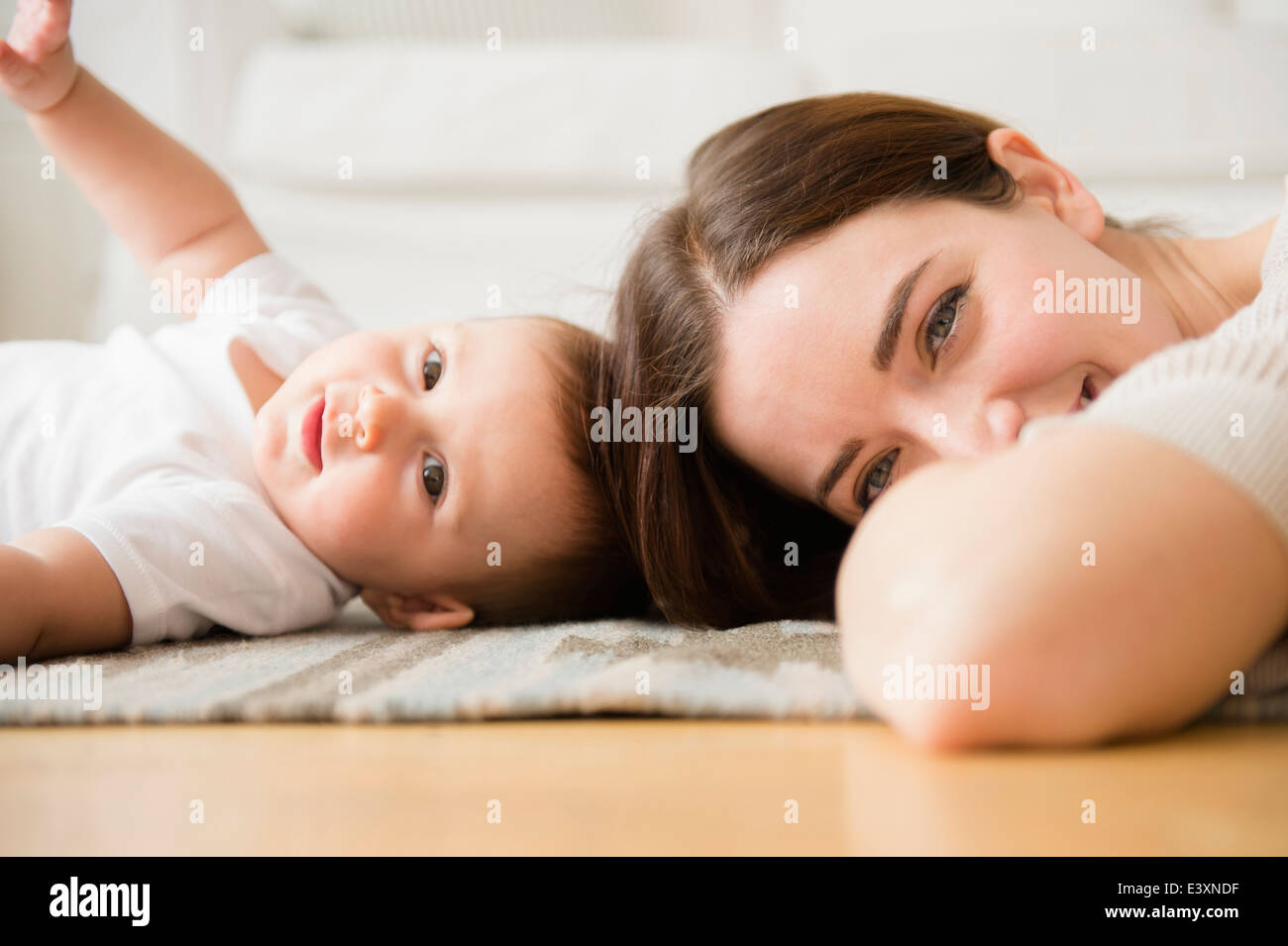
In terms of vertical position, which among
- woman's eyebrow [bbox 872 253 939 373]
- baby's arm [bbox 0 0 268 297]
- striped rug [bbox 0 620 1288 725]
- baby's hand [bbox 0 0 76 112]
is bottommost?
striped rug [bbox 0 620 1288 725]

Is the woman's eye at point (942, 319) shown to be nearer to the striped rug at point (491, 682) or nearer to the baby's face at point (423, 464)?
the striped rug at point (491, 682)

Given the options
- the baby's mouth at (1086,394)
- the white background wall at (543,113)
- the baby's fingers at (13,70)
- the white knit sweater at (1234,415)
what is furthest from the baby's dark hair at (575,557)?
the white background wall at (543,113)

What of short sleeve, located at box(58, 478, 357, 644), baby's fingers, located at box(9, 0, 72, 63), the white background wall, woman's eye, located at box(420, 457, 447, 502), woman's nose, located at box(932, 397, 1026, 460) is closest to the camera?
woman's nose, located at box(932, 397, 1026, 460)

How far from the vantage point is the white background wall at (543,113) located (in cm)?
191

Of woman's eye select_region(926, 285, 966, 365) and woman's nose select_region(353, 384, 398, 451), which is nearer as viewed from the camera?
woman's eye select_region(926, 285, 966, 365)

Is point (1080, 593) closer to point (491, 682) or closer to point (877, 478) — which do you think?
point (491, 682)

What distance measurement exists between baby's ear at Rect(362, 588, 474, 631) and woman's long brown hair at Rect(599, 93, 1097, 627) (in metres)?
Answer: 0.18

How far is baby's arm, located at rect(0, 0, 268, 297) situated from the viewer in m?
1.19

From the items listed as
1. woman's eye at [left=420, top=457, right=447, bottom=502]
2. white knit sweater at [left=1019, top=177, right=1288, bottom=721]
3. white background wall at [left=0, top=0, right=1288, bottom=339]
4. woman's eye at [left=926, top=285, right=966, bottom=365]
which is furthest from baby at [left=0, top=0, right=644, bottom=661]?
white background wall at [left=0, top=0, right=1288, bottom=339]

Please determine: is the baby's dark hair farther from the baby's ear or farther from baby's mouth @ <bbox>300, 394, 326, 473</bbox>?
baby's mouth @ <bbox>300, 394, 326, 473</bbox>

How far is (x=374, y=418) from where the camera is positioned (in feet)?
3.09

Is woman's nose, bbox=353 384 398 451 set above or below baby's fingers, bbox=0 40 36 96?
below
